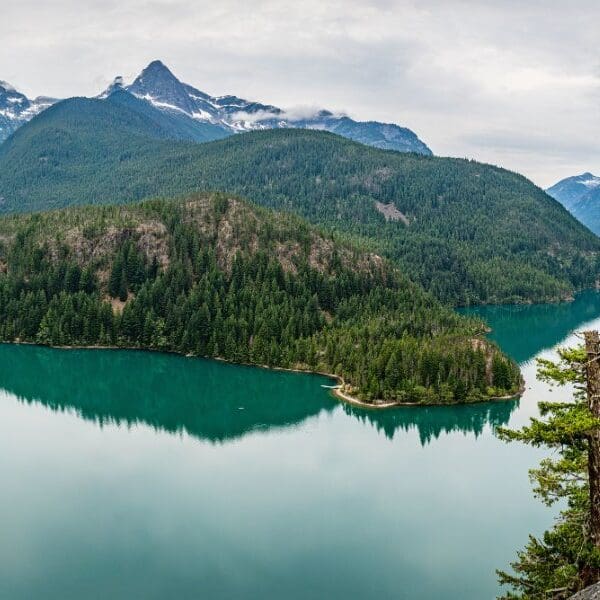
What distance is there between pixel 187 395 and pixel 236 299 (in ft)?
128

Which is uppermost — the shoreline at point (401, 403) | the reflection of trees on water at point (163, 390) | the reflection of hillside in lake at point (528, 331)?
the reflection of hillside in lake at point (528, 331)

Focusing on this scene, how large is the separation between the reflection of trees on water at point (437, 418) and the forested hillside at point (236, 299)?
85.9 inches

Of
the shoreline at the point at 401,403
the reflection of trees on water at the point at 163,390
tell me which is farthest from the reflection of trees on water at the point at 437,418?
the reflection of trees on water at the point at 163,390

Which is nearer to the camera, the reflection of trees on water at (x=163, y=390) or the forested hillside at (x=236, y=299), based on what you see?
the reflection of trees on water at (x=163, y=390)

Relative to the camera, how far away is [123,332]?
447ft

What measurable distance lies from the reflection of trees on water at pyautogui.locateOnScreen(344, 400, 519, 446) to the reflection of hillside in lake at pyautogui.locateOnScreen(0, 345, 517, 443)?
0.14 meters

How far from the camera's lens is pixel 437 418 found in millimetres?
91750

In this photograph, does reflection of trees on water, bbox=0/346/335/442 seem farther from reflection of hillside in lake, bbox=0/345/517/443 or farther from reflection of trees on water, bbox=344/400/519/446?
reflection of trees on water, bbox=344/400/519/446

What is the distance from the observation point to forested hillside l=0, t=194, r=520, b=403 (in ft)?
336

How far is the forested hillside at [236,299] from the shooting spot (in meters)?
102

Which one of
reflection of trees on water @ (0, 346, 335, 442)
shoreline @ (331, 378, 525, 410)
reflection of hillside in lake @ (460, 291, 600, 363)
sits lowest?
reflection of trees on water @ (0, 346, 335, 442)

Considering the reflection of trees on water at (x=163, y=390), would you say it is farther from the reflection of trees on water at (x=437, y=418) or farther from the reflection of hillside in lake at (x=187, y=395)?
the reflection of trees on water at (x=437, y=418)

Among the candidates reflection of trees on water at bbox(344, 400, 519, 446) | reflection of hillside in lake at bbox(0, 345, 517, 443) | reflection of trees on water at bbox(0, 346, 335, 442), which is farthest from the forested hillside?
reflection of trees on water at bbox(0, 346, 335, 442)

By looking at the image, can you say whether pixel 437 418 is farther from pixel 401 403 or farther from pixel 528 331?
pixel 528 331
